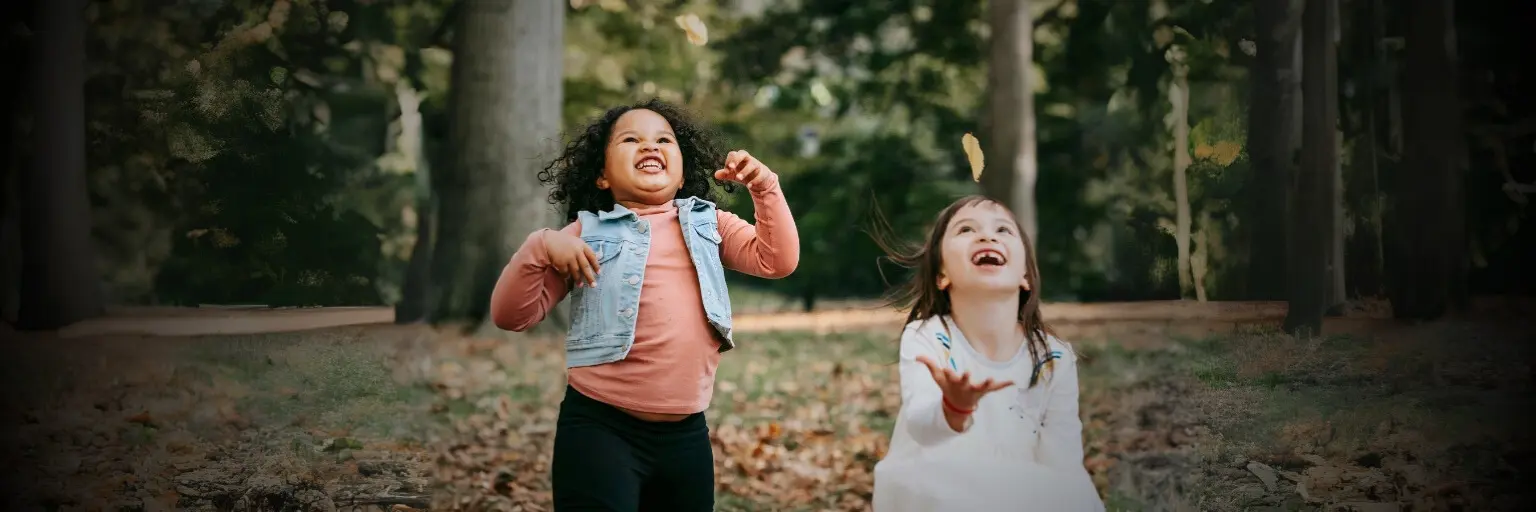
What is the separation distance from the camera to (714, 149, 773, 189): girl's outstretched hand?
2307 millimetres

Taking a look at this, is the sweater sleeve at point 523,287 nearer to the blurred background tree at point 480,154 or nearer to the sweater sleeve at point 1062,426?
the blurred background tree at point 480,154

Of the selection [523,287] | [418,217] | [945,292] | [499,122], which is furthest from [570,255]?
[418,217]

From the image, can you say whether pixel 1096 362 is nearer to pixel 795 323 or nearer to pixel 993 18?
pixel 993 18

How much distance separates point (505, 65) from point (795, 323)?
3513 millimetres

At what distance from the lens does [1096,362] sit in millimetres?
6332

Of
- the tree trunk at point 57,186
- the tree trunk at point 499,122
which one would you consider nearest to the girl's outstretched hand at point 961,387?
the tree trunk at point 57,186

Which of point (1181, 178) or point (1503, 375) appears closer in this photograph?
point (1503, 375)

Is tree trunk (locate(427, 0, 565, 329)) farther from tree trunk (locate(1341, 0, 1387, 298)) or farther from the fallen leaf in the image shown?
tree trunk (locate(1341, 0, 1387, 298))

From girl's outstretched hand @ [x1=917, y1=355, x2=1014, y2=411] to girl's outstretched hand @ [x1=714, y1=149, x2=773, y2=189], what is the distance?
1.53ft

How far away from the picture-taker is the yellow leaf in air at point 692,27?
776 cm

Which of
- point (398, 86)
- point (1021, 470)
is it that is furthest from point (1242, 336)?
point (398, 86)

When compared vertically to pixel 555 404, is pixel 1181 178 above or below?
above

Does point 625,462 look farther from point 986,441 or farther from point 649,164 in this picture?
point 986,441

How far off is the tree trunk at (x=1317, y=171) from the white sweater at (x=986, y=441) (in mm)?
1831
